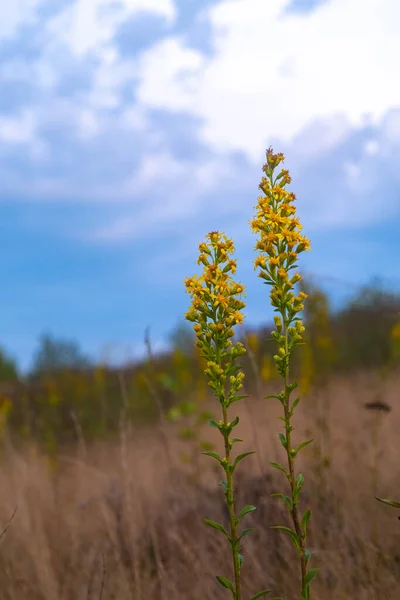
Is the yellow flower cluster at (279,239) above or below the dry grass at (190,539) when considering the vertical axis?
above

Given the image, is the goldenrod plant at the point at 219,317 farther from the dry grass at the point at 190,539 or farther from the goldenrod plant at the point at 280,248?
the dry grass at the point at 190,539

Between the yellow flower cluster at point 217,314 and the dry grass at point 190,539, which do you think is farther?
the dry grass at point 190,539

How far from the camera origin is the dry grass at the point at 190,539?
372 centimetres

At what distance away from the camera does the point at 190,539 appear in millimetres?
4605

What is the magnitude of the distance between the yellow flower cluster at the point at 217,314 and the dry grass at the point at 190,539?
1.12m

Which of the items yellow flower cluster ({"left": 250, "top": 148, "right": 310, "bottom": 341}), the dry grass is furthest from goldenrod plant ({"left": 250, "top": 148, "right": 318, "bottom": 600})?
the dry grass

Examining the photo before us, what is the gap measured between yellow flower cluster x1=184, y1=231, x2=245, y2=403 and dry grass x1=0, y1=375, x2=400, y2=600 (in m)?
1.12

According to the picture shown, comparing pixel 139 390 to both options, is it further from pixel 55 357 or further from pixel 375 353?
pixel 55 357

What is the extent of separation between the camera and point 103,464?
27.8 feet

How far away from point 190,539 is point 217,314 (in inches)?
105

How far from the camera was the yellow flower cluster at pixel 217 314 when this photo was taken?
243 cm

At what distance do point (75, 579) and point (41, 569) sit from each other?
0.25 metres

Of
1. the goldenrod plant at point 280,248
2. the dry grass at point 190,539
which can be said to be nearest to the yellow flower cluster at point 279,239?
the goldenrod plant at point 280,248

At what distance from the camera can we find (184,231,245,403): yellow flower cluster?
7.98 ft
